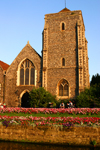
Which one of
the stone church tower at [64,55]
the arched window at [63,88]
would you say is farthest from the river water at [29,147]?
the arched window at [63,88]

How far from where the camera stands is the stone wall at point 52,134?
9.70 metres

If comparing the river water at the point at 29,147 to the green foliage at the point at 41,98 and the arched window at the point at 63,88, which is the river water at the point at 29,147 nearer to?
the green foliage at the point at 41,98

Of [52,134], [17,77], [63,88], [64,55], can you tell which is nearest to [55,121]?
[52,134]

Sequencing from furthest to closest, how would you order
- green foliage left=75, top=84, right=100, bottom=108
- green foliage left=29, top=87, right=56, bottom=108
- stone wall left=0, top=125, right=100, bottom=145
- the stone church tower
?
the stone church tower, green foliage left=29, top=87, right=56, bottom=108, green foliage left=75, top=84, right=100, bottom=108, stone wall left=0, top=125, right=100, bottom=145

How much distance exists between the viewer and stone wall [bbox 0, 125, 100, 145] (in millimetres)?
9695

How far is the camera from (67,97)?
22.8 metres

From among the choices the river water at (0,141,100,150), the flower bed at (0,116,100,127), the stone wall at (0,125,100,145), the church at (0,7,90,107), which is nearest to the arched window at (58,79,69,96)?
the church at (0,7,90,107)

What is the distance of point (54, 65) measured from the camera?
24016 millimetres

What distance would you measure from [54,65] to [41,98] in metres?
4.79

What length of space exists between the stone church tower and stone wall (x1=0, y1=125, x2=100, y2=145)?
1246cm

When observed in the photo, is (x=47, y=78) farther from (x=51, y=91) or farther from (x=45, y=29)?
(x=45, y=29)

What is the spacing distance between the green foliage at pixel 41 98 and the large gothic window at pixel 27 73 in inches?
98.3

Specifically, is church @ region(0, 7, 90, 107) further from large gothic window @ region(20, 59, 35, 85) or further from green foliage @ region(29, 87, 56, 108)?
green foliage @ region(29, 87, 56, 108)

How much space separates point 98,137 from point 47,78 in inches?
580
